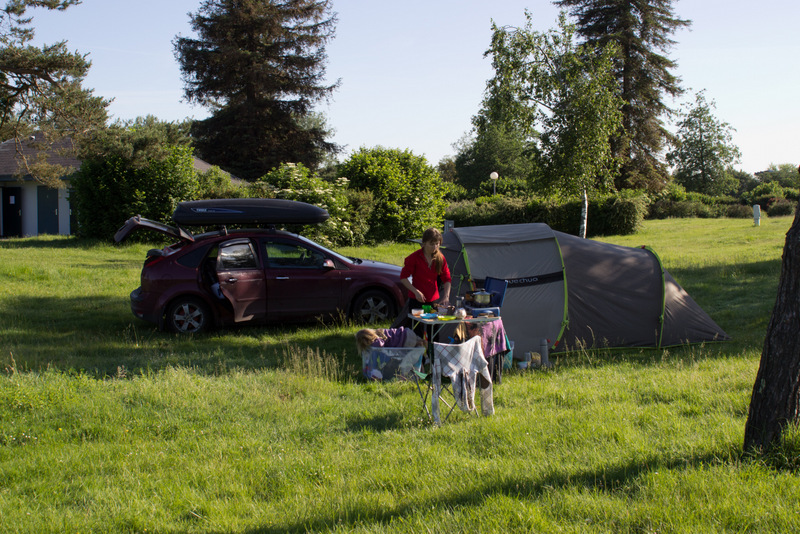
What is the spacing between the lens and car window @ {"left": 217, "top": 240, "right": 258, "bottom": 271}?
925cm

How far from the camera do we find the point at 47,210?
25000 mm

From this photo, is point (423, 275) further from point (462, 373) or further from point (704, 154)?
point (704, 154)

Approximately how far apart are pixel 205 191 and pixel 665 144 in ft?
110

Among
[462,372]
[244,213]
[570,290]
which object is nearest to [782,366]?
[462,372]

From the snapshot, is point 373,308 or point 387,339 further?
point 373,308

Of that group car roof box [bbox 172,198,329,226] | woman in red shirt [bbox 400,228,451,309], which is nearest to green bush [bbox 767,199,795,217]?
car roof box [bbox 172,198,329,226]

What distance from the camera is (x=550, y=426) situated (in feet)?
17.1

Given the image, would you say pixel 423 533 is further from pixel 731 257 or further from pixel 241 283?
pixel 731 257

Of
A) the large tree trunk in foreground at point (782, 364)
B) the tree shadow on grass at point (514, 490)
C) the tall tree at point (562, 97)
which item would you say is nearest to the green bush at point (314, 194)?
the tall tree at point (562, 97)

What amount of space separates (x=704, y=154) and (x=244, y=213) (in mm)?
55385

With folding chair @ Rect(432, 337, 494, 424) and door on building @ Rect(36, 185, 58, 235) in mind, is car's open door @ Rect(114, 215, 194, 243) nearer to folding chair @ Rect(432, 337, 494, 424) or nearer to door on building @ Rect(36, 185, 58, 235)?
folding chair @ Rect(432, 337, 494, 424)

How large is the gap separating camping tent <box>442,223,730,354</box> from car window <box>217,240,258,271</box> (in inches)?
114

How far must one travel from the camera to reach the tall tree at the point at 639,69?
39375 millimetres

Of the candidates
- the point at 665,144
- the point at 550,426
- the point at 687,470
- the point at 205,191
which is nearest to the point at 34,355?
the point at 550,426
